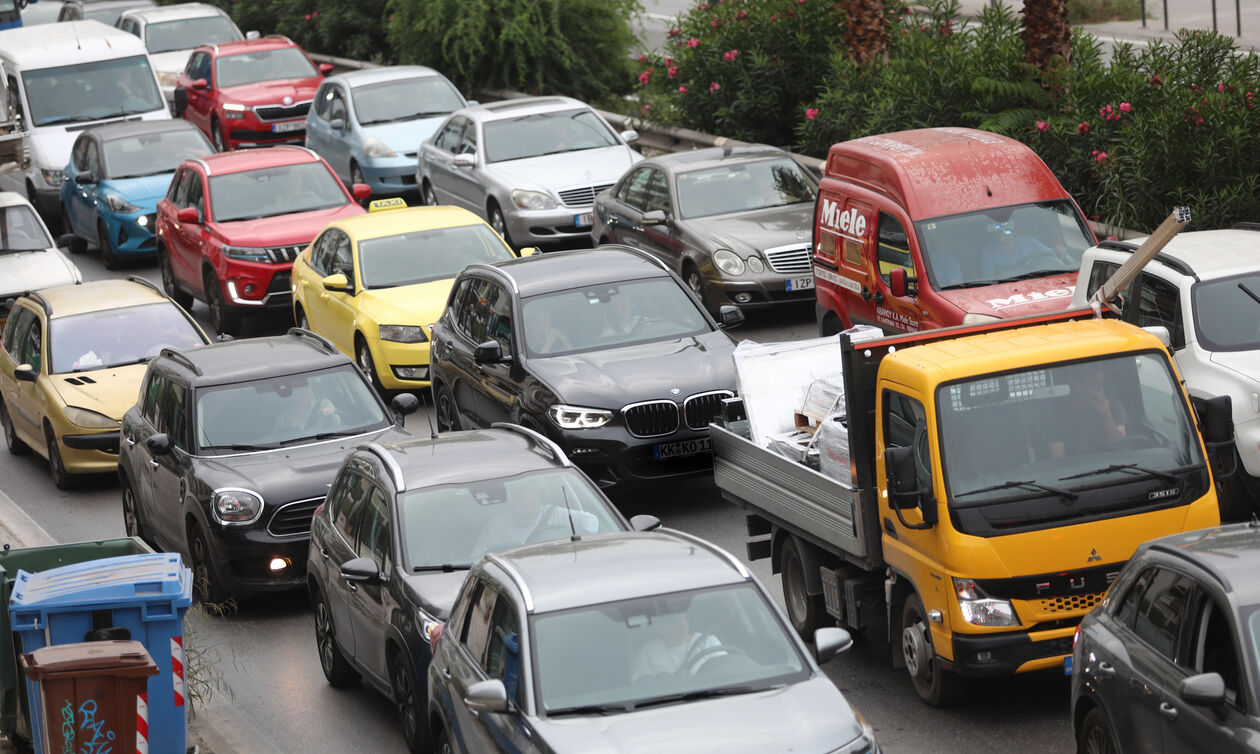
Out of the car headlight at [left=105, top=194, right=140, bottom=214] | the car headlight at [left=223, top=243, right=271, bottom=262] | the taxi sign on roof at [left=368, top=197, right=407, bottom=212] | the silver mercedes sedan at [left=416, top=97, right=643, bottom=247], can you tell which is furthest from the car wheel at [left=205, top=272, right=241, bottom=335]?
the car headlight at [left=105, top=194, right=140, bottom=214]

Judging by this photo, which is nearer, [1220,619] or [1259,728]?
[1259,728]

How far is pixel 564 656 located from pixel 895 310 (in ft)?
27.2

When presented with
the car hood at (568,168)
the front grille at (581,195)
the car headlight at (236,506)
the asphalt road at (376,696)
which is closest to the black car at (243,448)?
the car headlight at (236,506)

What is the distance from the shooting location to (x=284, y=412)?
563 inches

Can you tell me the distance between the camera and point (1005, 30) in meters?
23.4

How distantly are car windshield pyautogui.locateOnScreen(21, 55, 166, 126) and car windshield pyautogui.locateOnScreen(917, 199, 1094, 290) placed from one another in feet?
55.9

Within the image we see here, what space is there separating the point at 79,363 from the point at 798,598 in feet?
30.4

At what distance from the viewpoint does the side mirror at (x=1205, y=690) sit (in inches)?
275

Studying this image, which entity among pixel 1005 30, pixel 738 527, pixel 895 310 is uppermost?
pixel 1005 30

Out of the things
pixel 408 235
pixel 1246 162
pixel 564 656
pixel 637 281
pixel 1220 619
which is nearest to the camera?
pixel 1220 619

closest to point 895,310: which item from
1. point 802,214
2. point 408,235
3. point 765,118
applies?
point 802,214

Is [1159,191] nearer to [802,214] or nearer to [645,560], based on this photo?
[802,214]

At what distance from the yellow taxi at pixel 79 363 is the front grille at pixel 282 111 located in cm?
1118

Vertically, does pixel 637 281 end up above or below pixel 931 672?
above
